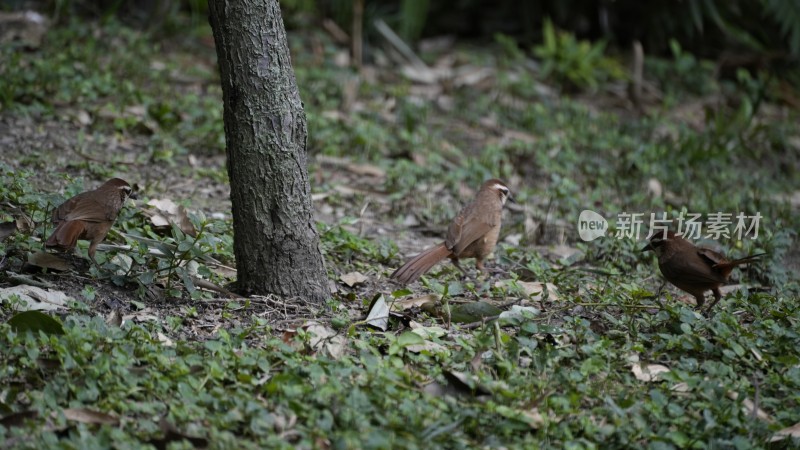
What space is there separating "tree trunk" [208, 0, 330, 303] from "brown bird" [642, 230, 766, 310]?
2139 millimetres

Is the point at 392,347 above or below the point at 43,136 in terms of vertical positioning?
below

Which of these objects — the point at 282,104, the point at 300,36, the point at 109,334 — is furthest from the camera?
the point at 300,36

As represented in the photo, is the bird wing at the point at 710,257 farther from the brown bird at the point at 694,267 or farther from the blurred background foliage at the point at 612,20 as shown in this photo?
the blurred background foliage at the point at 612,20

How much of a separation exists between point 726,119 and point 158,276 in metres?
7.06

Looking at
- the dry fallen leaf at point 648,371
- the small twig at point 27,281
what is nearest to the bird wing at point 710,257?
the dry fallen leaf at point 648,371

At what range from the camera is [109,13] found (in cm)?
952

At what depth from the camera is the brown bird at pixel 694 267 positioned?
5.43 metres

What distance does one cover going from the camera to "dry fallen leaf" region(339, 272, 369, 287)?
562 centimetres

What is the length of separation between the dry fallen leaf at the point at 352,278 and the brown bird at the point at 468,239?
0.19 meters

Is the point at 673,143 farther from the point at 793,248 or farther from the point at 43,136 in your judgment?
the point at 43,136

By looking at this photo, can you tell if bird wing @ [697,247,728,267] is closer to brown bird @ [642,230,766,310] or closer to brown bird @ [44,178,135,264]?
brown bird @ [642,230,766,310]

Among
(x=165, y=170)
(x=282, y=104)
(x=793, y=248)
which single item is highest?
(x=282, y=104)

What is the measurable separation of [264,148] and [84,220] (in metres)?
1.07

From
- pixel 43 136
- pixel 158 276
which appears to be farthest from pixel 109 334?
pixel 43 136
